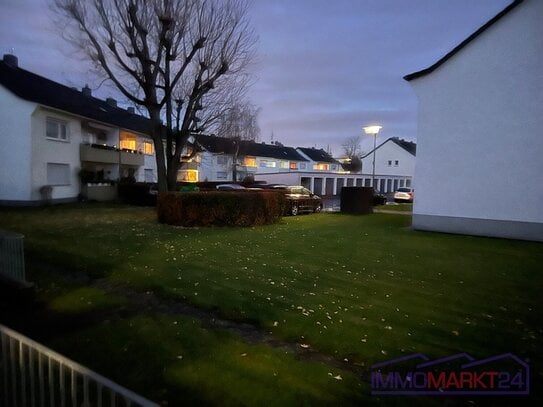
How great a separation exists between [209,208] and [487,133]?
11277 mm

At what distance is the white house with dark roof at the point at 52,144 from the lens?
18828 millimetres

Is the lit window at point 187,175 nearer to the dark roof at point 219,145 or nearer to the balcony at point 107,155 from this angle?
the dark roof at point 219,145

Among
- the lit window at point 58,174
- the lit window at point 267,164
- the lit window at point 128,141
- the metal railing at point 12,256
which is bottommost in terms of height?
the metal railing at point 12,256

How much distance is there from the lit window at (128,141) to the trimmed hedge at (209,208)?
63.7ft

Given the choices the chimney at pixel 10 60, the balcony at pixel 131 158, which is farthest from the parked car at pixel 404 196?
the chimney at pixel 10 60

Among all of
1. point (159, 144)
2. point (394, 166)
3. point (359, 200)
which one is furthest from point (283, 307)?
point (394, 166)

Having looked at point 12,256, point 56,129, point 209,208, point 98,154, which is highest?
point 56,129

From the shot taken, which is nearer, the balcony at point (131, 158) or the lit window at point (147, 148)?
the balcony at point (131, 158)

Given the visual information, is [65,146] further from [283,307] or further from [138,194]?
[283,307]

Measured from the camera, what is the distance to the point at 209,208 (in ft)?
44.8

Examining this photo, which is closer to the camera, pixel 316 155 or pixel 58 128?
pixel 58 128

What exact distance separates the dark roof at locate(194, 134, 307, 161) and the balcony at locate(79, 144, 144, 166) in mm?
6342

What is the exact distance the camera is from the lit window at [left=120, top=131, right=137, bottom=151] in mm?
30595

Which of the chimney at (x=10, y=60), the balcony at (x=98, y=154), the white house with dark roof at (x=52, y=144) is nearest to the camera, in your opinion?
the white house with dark roof at (x=52, y=144)
